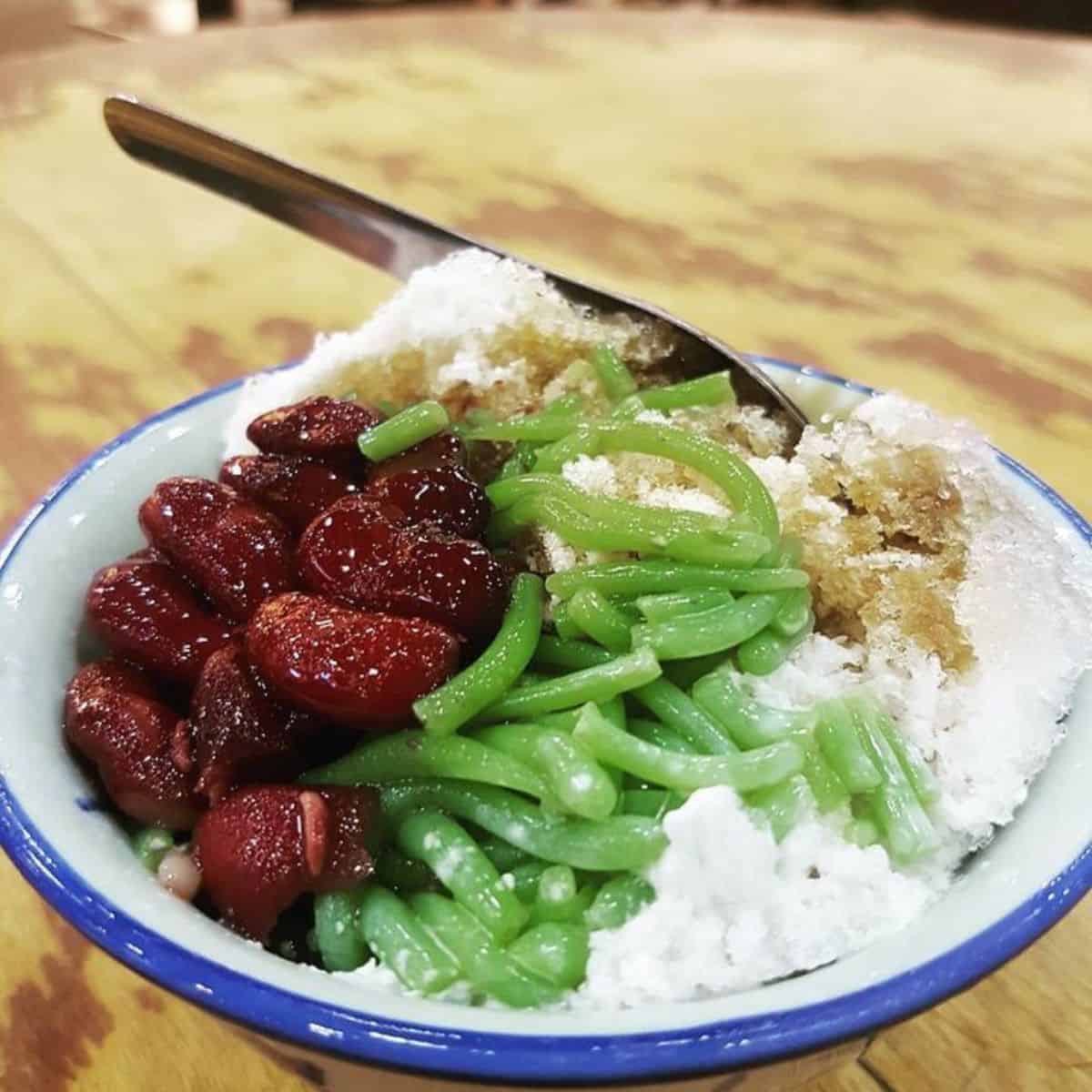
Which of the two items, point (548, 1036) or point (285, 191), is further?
point (285, 191)

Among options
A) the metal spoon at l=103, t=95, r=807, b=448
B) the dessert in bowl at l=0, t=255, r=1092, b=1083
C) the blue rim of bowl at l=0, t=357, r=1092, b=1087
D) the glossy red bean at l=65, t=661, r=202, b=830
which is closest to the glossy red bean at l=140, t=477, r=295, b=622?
the dessert in bowl at l=0, t=255, r=1092, b=1083

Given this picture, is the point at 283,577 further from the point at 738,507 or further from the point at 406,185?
the point at 406,185

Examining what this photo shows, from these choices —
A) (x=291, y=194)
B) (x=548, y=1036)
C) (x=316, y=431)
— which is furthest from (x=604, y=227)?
(x=548, y=1036)

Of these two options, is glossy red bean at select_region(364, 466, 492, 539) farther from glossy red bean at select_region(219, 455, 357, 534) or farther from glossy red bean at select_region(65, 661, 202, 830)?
glossy red bean at select_region(65, 661, 202, 830)

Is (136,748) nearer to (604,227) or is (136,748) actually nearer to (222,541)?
(222,541)

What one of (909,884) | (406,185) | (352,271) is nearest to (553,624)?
(909,884)

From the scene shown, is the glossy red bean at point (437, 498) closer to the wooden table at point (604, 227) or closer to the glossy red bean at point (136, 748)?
the glossy red bean at point (136, 748)

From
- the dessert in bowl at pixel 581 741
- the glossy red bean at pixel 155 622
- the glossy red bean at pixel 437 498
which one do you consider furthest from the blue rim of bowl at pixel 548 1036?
the glossy red bean at pixel 437 498
